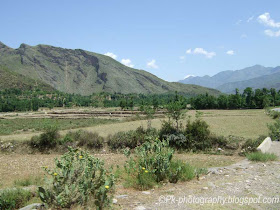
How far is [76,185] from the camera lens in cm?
521

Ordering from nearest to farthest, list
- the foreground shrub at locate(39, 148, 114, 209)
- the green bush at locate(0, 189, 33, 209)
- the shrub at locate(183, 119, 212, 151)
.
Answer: the foreground shrub at locate(39, 148, 114, 209), the green bush at locate(0, 189, 33, 209), the shrub at locate(183, 119, 212, 151)

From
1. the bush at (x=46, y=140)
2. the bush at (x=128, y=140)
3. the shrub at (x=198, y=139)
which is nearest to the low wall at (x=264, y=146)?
the shrub at (x=198, y=139)

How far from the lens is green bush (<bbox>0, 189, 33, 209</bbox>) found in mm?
6078

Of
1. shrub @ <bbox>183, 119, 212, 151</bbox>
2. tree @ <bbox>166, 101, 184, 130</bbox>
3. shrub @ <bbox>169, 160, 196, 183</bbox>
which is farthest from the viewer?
tree @ <bbox>166, 101, 184, 130</bbox>

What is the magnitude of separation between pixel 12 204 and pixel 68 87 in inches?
7885

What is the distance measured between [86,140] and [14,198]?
15.6m

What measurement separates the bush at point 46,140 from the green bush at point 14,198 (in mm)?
15683

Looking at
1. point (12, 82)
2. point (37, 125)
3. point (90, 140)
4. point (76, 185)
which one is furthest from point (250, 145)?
point (12, 82)

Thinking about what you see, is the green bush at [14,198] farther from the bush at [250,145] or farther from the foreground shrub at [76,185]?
the bush at [250,145]

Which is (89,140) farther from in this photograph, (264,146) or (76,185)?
(76,185)

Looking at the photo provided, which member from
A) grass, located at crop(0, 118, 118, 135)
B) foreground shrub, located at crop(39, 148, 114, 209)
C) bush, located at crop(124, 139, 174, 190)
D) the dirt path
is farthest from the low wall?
grass, located at crop(0, 118, 118, 135)

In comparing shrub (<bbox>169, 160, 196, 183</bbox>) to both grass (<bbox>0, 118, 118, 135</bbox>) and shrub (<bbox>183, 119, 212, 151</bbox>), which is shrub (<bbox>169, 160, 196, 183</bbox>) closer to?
shrub (<bbox>183, 119, 212, 151</bbox>)

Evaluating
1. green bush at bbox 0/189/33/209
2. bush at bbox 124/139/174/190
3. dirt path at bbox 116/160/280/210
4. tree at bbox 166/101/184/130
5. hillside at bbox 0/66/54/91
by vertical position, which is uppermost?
hillside at bbox 0/66/54/91

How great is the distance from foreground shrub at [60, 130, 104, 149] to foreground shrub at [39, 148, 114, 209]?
52.3 feet
